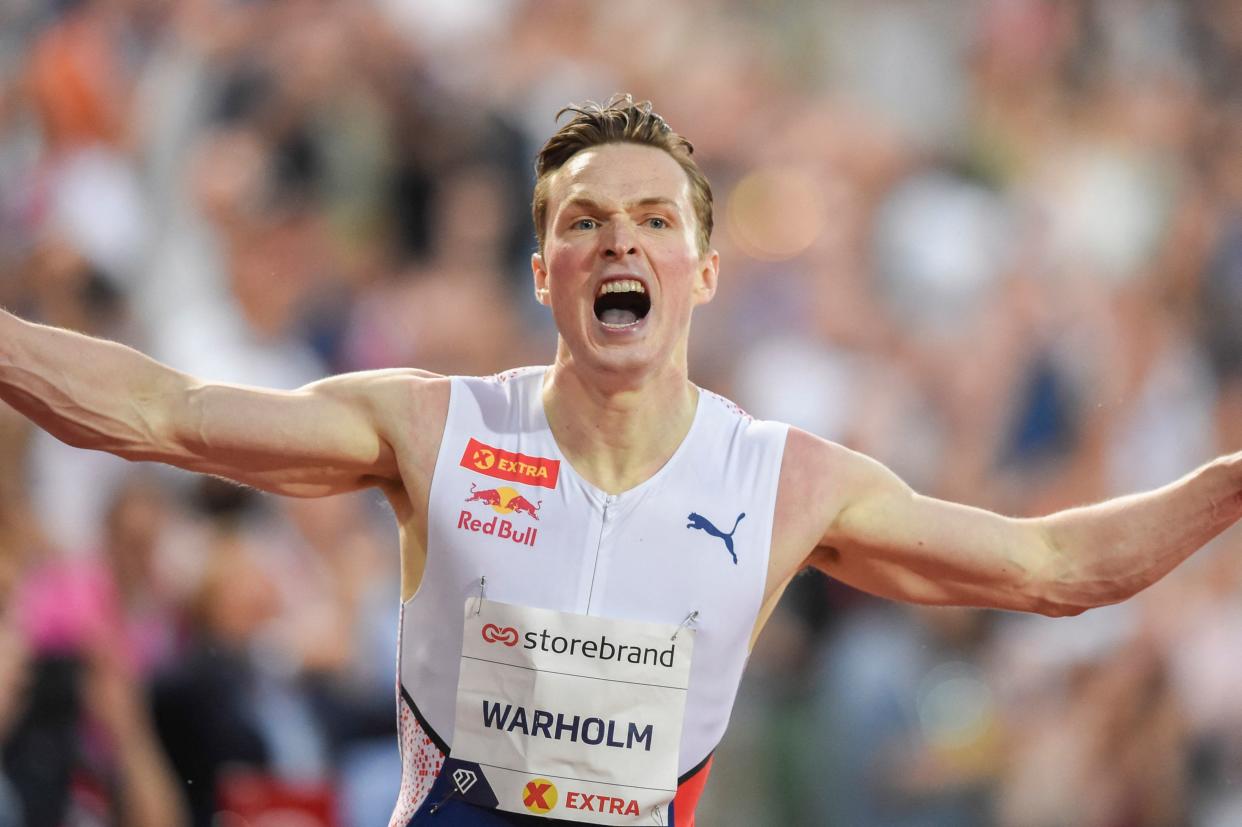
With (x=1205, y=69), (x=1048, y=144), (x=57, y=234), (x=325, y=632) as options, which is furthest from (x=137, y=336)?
(x=1205, y=69)

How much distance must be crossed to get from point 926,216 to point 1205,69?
254 cm

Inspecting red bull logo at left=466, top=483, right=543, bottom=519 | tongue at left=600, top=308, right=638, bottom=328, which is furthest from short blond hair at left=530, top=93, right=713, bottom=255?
red bull logo at left=466, top=483, right=543, bottom=519

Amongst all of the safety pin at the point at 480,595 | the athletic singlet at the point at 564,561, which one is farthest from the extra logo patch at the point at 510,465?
the safety pin at the point at 480,595

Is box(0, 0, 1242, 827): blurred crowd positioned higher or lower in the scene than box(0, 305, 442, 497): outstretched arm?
higher

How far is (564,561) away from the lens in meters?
3.70

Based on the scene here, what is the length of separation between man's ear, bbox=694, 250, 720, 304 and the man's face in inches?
2.4

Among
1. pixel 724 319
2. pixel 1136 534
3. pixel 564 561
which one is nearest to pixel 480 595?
pixel 564 561

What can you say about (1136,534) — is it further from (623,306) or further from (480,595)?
(480,595)

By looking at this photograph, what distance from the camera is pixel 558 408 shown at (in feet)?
12.9

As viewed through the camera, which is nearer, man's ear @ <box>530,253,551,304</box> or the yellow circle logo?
the yellow circle logo

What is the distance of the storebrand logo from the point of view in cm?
364

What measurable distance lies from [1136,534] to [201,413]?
83.8 inches

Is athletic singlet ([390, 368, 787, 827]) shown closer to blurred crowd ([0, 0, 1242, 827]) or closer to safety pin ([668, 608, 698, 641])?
safety pin ([668, 608, 698, 641])

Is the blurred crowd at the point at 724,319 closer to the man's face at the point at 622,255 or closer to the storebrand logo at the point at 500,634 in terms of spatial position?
the storebrand logo at the point at 500,634
